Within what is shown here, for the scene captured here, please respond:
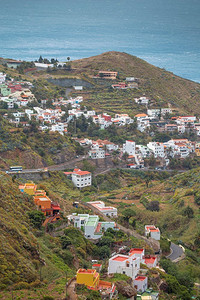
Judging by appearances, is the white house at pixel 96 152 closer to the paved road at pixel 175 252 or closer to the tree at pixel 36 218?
the paved road at pixel 175 252

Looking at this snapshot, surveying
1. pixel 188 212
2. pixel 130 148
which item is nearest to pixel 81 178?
pixel 130 148

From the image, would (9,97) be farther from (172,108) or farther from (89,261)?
(89,261)

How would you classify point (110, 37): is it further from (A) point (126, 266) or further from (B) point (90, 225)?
(A) point (126, 266)

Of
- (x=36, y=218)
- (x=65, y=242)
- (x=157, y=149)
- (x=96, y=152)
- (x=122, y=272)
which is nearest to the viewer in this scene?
(x=122, y=272)

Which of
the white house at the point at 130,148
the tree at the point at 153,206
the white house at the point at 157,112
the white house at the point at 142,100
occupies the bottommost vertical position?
the tree at the point at 153,206

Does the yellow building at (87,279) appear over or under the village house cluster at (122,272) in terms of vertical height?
over

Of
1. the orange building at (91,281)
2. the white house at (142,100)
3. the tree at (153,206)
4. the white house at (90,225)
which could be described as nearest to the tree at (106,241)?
the white house at (90,225)
